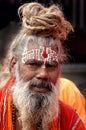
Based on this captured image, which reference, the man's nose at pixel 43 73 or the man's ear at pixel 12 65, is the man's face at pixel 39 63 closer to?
the man's nose at pixel 43 73

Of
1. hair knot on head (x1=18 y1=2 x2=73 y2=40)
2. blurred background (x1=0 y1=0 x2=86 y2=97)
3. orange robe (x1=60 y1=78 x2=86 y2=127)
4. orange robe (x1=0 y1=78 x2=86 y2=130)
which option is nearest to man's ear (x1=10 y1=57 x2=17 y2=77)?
orange robe (x1=0 y1=78 x2=86 y2=130)

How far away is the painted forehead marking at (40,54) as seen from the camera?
532 cm

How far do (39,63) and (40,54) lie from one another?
0.26 feet

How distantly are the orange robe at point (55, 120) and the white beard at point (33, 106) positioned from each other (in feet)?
0.20

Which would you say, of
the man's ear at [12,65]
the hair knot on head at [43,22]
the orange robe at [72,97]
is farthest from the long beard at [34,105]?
the orange robe at [72,97]

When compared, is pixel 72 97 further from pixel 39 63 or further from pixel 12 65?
pixel 39 63

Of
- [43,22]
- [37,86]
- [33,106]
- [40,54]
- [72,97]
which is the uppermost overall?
[43,22]

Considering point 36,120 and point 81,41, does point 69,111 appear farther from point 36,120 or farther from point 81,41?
point 81,41

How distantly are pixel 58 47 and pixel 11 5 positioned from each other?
436 centimetres

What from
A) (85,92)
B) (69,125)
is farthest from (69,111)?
(85,92)

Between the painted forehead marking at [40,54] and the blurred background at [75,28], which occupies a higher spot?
the painted forehead marking at [40,54]

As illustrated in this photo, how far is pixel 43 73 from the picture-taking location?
5.23 meters

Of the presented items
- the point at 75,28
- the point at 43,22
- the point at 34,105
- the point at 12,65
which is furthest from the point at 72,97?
the point at 75,28

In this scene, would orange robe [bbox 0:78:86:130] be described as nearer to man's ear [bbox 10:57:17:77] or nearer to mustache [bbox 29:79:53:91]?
man's ear [bbox 10:57:17:77]
